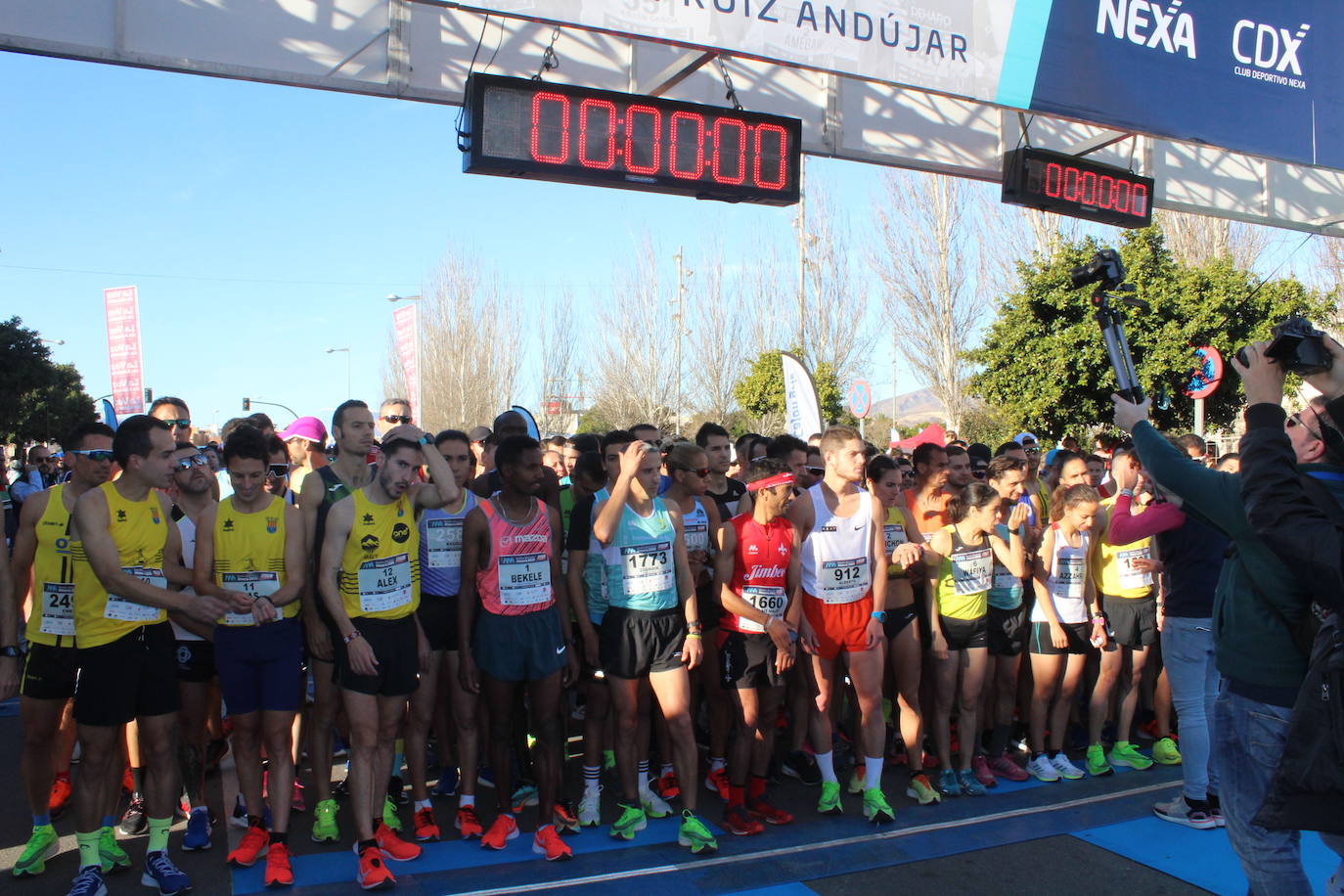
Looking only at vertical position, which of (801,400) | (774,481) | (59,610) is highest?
(801,400)

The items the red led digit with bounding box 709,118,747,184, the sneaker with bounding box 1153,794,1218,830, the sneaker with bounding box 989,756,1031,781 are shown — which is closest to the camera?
the sneaker with bounding box 1153,794,1218,830

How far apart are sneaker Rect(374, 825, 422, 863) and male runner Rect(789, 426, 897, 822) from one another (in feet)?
7.48

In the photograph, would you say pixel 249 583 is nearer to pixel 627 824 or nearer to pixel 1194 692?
pixel 627 824

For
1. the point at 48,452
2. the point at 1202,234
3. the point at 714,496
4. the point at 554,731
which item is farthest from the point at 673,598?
the point at 1202,234

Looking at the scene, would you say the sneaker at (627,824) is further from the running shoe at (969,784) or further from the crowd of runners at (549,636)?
the running shoe at (969,784)

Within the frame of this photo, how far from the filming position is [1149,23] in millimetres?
9422

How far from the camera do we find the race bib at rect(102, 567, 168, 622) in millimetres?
4578

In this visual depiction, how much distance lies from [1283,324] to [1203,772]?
3.45m

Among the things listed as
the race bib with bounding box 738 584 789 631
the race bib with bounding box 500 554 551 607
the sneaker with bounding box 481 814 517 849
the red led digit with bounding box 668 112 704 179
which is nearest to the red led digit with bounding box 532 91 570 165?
the red led digit with bounding box 668 112 704 179

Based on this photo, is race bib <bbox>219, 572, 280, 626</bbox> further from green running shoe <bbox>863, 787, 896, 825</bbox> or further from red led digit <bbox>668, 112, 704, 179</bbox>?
red led digit <bbox>668, 112, 704, 179</bbox>

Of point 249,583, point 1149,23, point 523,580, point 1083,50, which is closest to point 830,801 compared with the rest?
point 523,580

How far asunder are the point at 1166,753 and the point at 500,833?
4568 mm

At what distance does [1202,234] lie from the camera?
950 inches

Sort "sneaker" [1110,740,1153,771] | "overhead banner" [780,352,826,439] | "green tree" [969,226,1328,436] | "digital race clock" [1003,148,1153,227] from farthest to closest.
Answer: "green tree" [969,226,1328,436] → "overhead banner" [780,352,826,439] → "digital race clock" [1003,148,1153,227] → "sneaker" [1110,740,1153,771]
